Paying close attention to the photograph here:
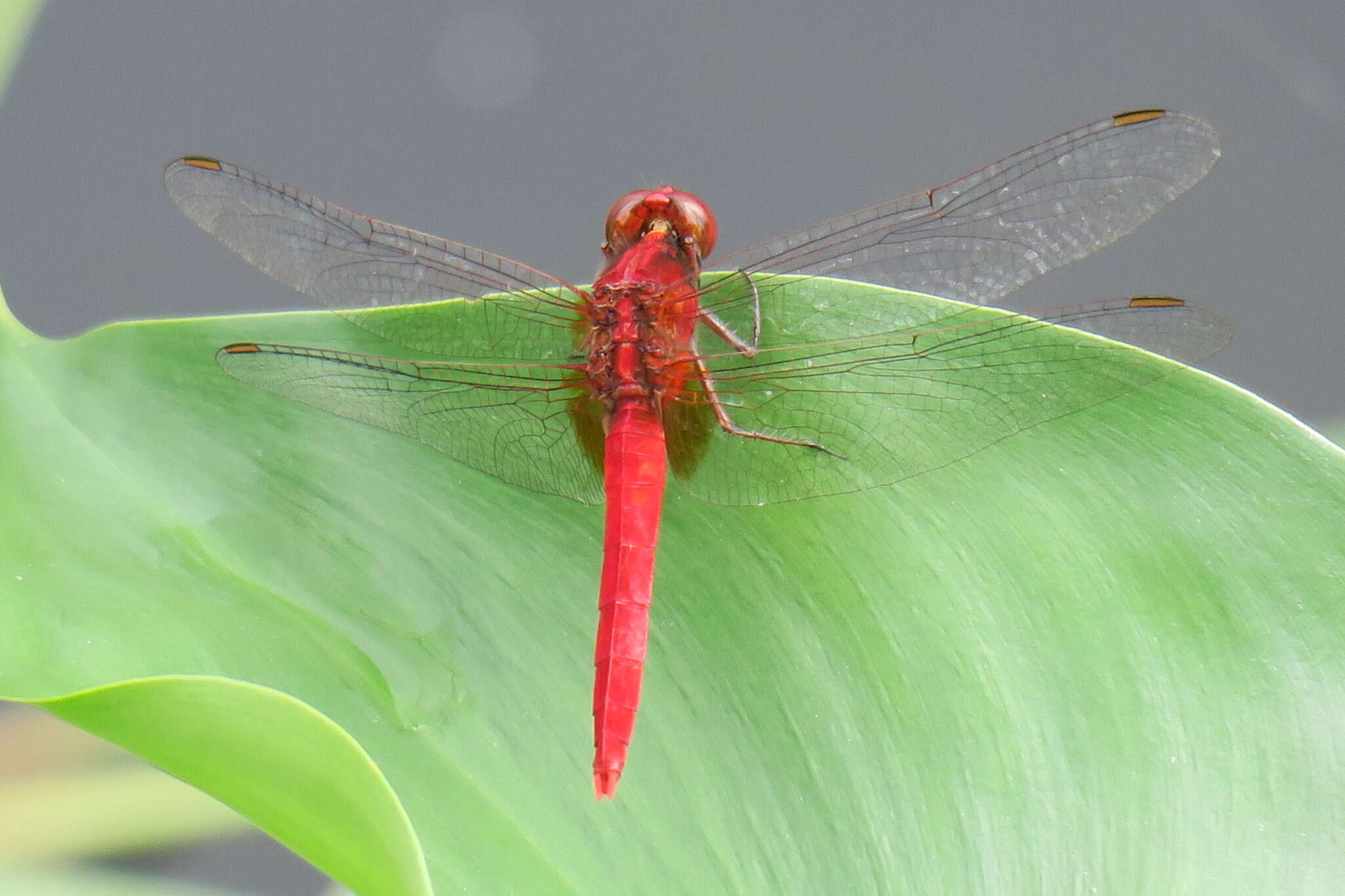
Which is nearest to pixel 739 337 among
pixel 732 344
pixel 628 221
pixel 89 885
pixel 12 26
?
pixel 732 344

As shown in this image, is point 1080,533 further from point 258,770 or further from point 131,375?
point 131,375

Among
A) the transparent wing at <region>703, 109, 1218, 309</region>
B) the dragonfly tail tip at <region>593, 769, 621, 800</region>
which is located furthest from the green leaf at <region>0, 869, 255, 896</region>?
the transparent wing at <region>703, 109, 1218, 309</region>

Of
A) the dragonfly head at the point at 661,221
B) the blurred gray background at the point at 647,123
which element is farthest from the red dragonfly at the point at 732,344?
the blurred gray background at the point at 647,123

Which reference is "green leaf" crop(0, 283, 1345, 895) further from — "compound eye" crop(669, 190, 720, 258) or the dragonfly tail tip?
"compound eye" crop(669, 190, 720, 258)

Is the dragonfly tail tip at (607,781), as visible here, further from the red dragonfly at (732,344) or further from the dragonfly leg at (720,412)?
the dragonfly leg at (720,412)

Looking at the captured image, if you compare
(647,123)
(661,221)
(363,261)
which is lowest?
(363,261)

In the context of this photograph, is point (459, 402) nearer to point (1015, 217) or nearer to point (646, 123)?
point (1015, 217)

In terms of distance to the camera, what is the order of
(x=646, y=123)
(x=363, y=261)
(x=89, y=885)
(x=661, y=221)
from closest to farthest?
(x=363, y=261) < (x=661, y=221) < (x=89, y=885) < (x=646, y=123)
